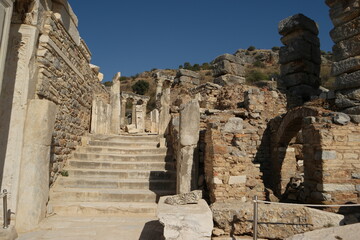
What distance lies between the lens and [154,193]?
21.4 feet

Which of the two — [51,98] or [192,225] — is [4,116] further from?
[192,225]

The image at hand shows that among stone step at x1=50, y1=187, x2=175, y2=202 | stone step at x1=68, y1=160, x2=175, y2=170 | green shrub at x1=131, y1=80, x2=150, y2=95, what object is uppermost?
green shrub at x1=131, y1=80, x2=150, y2=95

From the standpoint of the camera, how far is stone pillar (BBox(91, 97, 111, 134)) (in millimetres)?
10289

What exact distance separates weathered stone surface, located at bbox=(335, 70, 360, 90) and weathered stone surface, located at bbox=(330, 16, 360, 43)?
108 centimetres

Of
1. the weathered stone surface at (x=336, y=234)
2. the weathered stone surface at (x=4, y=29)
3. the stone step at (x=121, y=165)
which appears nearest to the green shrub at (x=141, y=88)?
the stone step at (x=121, y=165)

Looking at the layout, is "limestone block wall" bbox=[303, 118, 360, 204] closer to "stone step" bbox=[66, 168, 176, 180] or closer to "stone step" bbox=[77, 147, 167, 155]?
"stone step" bbox=[66, 168, 176, 180]

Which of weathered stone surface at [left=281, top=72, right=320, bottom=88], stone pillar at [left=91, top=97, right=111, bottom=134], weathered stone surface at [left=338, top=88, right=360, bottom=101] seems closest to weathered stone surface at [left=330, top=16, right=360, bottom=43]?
weathered stone surface at [left=338, top=88, right=360, bottom=101]

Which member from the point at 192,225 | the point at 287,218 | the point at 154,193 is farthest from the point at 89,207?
the point at 287,218

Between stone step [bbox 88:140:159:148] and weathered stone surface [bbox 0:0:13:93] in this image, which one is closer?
weathered stone surface [bbox 0:0:13:93]

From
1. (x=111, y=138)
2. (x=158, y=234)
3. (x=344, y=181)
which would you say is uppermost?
(x=111, y=138)

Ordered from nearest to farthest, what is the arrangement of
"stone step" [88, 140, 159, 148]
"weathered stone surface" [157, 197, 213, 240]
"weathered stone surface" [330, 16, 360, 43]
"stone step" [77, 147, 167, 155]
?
"weathered stone surface" [157, 197, 213, 240], "weathered stone surface" [330, 16, 360, 43], "stone step" [77, 147, 167, 155], "stone step" [88, 140, 159, 148]

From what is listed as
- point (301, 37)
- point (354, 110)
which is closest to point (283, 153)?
Result: point (354, 110)

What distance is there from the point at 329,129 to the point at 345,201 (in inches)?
59.5

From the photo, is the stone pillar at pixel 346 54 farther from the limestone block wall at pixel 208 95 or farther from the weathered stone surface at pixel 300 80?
the limestone block wall at pixel 208 95
